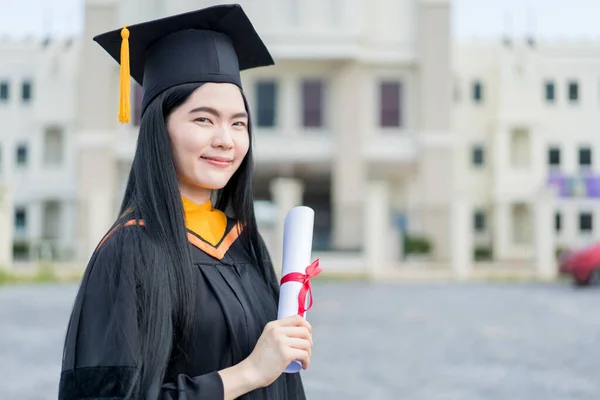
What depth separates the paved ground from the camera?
267 inches

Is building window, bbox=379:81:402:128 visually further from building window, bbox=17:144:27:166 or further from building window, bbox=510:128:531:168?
building window, bbox=17:144:27:166

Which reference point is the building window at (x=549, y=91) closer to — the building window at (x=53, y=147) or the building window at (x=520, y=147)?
the building window at (x=520, y=147)

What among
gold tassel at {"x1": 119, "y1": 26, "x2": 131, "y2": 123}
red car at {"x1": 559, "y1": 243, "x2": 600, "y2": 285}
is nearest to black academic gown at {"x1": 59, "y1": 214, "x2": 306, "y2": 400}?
gold tassel at {"x1": 119, "y1": 26, "x2": 131, "y2": 123}

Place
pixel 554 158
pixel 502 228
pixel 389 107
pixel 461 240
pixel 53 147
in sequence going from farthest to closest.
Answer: pixel 53 147
pixel 554 158
pixel 502 228
pixel 389 107
pixel 461 240

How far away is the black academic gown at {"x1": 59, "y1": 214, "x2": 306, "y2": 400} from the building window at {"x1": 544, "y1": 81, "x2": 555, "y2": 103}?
31.3 m

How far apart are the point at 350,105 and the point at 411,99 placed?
7.27ft

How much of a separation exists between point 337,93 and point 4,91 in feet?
50.9

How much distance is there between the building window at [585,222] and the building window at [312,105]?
1217 cm

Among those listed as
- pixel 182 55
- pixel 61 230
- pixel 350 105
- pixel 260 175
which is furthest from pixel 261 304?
pixel 61 230

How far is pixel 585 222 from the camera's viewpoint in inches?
1195

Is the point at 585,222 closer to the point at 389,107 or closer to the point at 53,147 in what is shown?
the point at 389,107

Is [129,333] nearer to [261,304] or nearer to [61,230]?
[261,304]

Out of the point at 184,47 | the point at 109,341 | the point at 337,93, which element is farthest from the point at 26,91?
the point at 109,341

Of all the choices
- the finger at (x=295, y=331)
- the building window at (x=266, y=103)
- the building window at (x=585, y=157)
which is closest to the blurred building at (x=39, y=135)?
the building window at (x=266, y=103)
